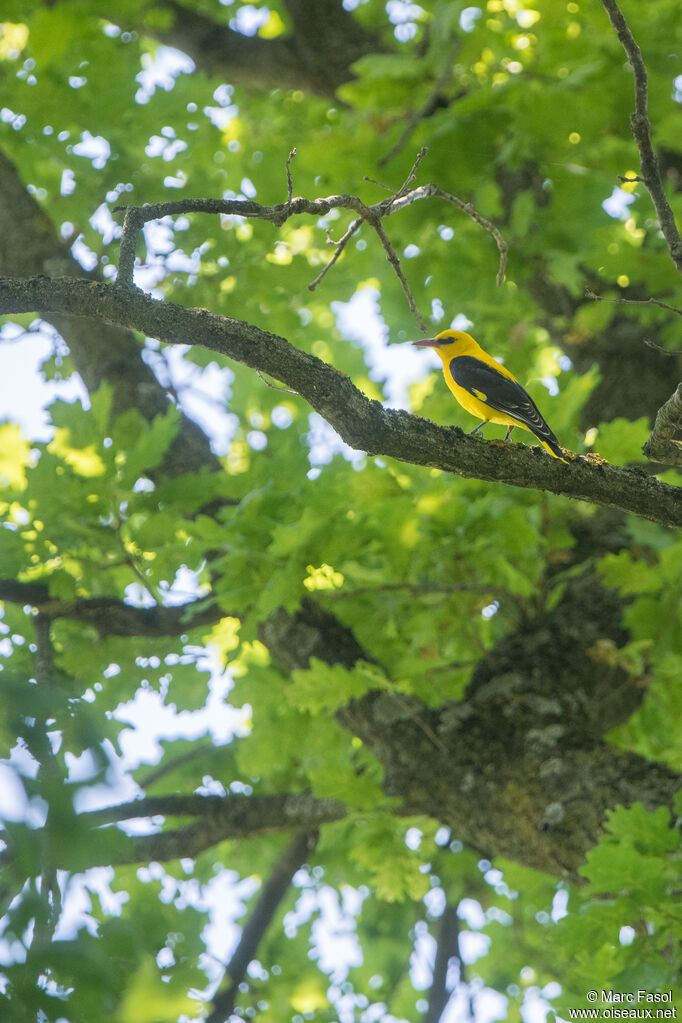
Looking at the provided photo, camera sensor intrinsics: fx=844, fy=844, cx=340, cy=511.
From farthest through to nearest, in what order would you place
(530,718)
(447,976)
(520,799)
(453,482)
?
(447,976) < (453,482) < (530,718) < (520,799)

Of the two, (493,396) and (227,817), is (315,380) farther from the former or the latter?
(227,817)

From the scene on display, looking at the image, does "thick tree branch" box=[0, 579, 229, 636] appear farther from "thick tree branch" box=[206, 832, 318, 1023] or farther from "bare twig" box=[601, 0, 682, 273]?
"bare twig" box=[601, 0, 682, 273]

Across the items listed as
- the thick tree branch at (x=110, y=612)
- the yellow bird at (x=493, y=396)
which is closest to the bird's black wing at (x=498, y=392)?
the yellow bird at (x=493, y=396)

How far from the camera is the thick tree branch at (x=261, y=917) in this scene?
459cm

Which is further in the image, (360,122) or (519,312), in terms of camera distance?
(519,312)

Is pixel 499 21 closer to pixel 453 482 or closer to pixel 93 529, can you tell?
pixel 453 482

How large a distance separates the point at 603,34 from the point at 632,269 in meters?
1.48

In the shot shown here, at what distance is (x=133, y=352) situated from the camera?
5375 mm

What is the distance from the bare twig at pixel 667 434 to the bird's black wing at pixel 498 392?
75 cm

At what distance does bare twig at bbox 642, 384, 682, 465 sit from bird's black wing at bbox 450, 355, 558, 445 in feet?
2.45

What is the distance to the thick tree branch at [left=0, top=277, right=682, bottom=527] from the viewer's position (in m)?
2.16

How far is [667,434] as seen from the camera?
2.38m

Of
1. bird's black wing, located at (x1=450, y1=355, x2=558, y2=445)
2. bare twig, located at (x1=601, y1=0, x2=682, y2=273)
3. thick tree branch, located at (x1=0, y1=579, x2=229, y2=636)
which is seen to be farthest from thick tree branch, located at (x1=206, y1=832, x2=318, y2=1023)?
bare twig, located at (x1=601, y1=0, x2=682, y2=273)

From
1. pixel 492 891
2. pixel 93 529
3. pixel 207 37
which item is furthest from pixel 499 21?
pixel 492 891
